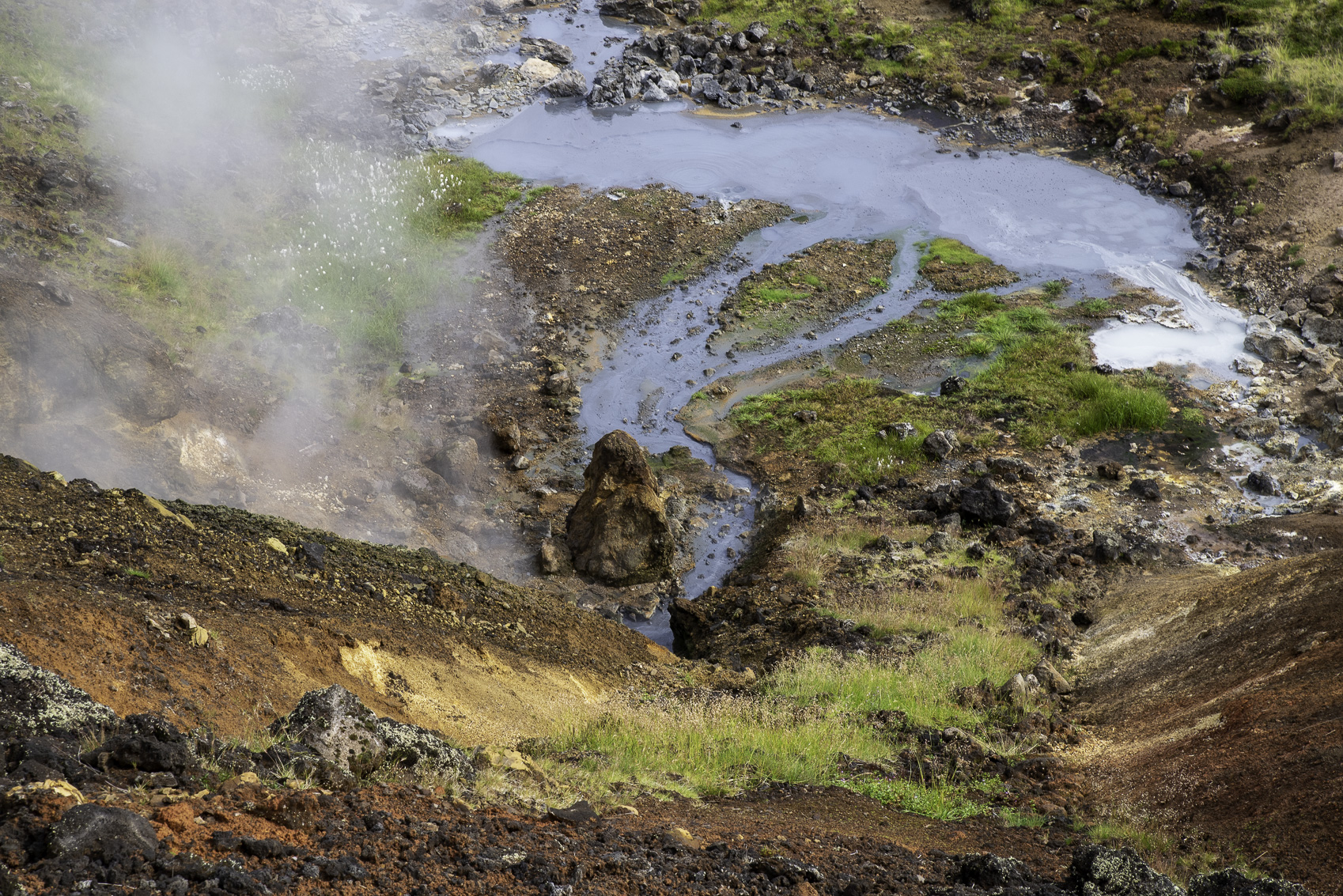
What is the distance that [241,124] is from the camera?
21.0 m

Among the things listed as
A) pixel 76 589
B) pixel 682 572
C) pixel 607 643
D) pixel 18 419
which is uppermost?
pixel 76 589

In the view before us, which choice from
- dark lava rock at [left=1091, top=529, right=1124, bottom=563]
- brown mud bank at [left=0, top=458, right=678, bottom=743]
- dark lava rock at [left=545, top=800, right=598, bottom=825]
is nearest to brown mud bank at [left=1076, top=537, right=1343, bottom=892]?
dark lava rock at [left=1091, top=529, right=1124, bottom=563]

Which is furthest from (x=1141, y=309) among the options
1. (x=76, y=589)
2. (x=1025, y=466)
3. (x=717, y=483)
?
(x=76, y=589)

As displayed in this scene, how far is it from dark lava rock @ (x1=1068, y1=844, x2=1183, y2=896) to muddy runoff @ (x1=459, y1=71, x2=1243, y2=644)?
8626 mm

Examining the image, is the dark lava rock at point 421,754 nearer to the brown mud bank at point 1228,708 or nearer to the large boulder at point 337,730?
the large boulder at point 337,730

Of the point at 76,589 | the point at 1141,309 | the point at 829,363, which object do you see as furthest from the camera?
the point at 1141,309

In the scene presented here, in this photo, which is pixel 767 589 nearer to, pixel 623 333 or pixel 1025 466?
pixel 1025 466

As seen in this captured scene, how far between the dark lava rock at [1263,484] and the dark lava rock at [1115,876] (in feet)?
38.6

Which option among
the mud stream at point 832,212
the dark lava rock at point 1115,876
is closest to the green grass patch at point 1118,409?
the mud stream at point 832,212

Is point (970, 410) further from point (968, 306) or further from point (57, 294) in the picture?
point (57, 294)

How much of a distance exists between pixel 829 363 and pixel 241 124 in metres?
14.3

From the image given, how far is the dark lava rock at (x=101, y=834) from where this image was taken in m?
3.29

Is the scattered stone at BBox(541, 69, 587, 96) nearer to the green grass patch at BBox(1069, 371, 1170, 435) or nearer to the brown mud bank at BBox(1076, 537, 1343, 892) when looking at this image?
the green grass patch at BBox(1069, 371, 1170, 435)

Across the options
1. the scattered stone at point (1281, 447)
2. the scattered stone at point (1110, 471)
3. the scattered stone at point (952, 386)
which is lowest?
the scattered stone at point (952, 386)
